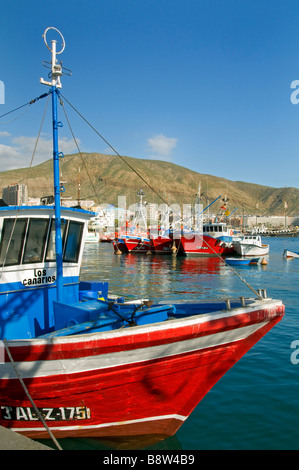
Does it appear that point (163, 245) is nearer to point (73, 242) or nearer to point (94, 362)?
point (73, 242)

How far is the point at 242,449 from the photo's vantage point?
5.78m

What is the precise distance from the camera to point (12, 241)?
6.78 m

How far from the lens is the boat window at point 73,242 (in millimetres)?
7637

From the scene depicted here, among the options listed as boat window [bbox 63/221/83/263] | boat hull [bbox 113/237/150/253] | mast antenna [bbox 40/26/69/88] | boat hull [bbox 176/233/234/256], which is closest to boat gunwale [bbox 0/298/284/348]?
boat window [bbox 63/221/83/263]

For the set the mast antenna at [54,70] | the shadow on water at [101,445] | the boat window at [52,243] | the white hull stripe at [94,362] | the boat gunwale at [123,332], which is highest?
the mast antenna at [54,70]

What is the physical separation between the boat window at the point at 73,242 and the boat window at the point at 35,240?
1.91 ft

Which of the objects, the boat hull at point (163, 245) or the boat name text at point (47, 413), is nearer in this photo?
the boat name text at point (47, 413)

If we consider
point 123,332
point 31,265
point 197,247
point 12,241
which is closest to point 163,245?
point 197,247

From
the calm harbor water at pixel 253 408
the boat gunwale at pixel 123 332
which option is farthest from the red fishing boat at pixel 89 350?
the calm harbor water at pixel 253 408

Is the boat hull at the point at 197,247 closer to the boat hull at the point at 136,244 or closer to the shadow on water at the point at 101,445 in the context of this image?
the boat hull at the point at 136,244

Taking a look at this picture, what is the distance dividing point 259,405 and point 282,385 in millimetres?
1296

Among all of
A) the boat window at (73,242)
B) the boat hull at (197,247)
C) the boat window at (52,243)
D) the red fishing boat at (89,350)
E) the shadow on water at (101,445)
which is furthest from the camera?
the boat hull at (197,247)

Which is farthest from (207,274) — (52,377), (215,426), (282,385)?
(52,377)

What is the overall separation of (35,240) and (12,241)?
0.47 m
